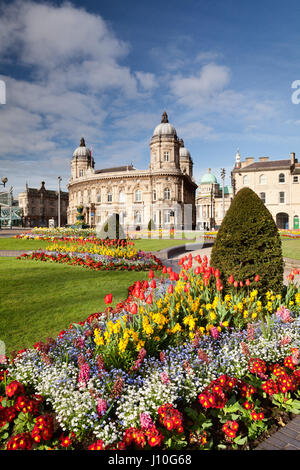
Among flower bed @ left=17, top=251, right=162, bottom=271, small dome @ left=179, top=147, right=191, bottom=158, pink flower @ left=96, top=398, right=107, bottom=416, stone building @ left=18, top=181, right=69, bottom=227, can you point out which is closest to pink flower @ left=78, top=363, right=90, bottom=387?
pink flower @ left=96, top=398, right=107, bottom=416

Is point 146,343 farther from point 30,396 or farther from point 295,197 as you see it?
Answer: point 295,197

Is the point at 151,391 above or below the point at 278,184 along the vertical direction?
below

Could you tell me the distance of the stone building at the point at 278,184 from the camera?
51750 millimetres

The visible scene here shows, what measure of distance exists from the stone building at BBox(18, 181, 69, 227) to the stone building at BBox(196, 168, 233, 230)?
51374mm

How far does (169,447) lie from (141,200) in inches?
2324

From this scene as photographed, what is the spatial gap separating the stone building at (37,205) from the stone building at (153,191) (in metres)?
31.0

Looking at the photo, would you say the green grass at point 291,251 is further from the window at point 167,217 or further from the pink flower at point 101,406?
the window at point 167,217

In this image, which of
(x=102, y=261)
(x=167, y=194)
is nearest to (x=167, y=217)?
(x=167, y=194)

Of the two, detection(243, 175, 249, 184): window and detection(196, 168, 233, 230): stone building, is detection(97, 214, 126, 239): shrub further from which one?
detection(196, 168, 233, 230): stone building

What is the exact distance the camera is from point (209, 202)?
322ft

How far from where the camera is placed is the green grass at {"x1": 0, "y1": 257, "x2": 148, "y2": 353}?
515cm

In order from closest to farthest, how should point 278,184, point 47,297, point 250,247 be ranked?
point 250,247
point 47,297
point 278,184

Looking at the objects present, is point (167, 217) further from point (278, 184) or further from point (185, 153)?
point (185, 153)

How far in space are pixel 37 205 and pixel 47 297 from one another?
3629 inches
